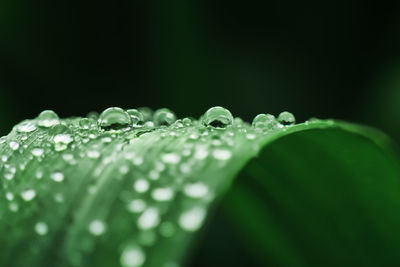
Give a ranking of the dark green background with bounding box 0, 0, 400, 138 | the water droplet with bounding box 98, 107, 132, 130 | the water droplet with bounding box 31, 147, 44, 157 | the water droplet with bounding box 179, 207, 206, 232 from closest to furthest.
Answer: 1. the water droplet with bounding box 179, 207, 206, 232
2. the water droplet with bounding box 31, 147, 44, 157
3. the water droplet with bounding box 98, 107, 132, 130
4. the dark green background with bounding box 0, 0, 400, 138

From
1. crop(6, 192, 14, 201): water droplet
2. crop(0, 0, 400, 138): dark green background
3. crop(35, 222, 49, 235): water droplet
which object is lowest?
crop(0, 0, 400, 138): dark green background

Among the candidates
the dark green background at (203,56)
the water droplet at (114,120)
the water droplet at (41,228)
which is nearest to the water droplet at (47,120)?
the water droplet at (114,120)

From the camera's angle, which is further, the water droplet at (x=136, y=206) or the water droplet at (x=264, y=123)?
the water droplet at (x=264, y=123)

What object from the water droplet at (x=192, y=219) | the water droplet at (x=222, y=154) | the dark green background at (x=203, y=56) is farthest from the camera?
the dark green background at (x=203, y=56)

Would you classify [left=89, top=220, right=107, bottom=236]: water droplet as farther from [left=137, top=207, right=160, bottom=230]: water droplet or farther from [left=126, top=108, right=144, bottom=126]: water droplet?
[left=126, top=108, right=144, bottom=126]: water droplet

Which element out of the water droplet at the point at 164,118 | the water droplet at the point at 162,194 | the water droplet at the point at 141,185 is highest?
the water droplet at the point at 162,194

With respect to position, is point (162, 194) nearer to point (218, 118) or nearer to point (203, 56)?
point (218, 118)

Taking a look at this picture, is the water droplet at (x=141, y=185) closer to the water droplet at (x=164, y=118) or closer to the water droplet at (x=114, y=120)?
the water droplet at (x=114, y=120)

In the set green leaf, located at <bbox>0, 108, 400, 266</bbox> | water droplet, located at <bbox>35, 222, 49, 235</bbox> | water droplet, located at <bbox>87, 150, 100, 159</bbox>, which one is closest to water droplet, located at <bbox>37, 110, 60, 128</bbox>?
green leaf, located at <bbox>0, 108, 400, 266</bbox>
